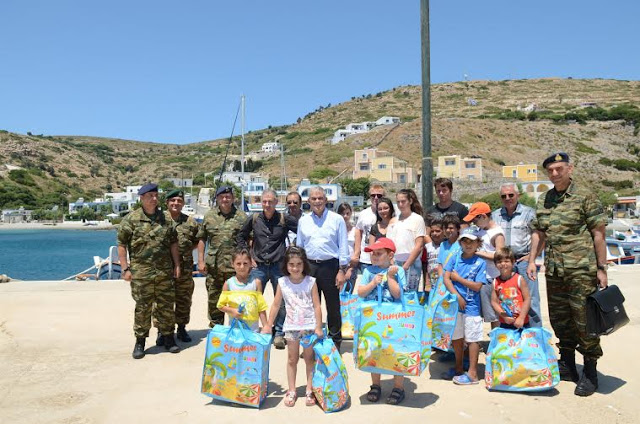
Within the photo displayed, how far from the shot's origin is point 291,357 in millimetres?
4121

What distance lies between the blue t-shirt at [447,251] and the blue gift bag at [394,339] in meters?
0.90

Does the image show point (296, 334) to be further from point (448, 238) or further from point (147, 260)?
point (147, 260)

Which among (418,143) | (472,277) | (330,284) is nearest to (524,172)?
(418,143)

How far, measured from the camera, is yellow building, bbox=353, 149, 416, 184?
78625 mm

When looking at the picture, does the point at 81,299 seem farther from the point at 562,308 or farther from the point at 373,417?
the point at 562,308

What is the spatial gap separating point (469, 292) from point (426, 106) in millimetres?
2575

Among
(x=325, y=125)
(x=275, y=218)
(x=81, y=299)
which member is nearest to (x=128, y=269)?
(x=275, y=218)

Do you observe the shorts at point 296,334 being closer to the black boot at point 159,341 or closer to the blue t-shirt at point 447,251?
the blue t-shirt at point 447,251

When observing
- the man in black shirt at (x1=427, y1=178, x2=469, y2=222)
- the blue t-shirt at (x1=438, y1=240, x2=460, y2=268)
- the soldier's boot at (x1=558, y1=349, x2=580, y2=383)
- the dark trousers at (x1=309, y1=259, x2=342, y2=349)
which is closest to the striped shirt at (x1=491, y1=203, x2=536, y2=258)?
the man in black shirt at (x1=427, y1=178, x2=469, y2=222)

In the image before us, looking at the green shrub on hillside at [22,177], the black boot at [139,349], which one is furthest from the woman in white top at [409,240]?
the green shrub on hillside at [22,177]

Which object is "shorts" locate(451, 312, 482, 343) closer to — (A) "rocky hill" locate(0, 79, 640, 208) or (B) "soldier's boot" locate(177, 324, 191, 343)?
(B) "soldier's boot" locate(177, 324, 191, 343)

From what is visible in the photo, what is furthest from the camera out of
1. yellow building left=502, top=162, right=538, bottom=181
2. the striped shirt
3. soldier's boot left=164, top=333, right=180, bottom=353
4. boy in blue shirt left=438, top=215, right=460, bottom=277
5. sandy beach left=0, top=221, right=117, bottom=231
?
sandy beach left=0, top=221, right=117, bottom=231

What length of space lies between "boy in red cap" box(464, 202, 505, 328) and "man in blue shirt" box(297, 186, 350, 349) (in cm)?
127

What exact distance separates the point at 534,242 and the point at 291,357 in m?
2.36
